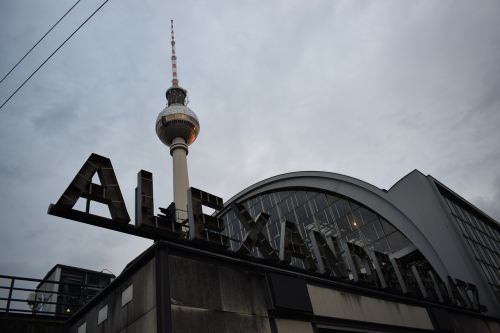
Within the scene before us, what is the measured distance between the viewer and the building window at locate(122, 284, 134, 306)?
12.8m

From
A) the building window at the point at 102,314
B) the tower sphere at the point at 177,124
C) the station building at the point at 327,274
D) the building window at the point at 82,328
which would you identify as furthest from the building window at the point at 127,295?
the tower sphere at the point at 177,124

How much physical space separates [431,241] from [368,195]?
20.9 ft

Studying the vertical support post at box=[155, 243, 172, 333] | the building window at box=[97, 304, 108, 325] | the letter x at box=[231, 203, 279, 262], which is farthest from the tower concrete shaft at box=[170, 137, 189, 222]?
the vertical support post at box=[155, 243, 172, 333]

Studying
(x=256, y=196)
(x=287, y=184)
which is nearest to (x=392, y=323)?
(x=287, y=184)

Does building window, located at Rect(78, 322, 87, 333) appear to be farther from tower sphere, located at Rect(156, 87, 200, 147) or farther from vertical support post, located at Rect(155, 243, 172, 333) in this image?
tower sphere, located at Rect(156, 87, 200, 147)

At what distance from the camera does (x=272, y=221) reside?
44125 mm

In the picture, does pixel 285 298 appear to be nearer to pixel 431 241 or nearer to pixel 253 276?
pixel 253 276

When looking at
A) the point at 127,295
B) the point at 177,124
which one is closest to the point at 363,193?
the point at 127,295

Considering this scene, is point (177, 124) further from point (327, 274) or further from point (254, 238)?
point (254, 238)

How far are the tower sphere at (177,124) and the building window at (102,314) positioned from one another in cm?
4490

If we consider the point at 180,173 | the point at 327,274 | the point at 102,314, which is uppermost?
the point at 180,173

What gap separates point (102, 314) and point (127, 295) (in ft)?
6.43

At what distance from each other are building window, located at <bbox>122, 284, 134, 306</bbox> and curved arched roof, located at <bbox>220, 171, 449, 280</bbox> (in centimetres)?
2615

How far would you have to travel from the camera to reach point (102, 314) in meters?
14.1
